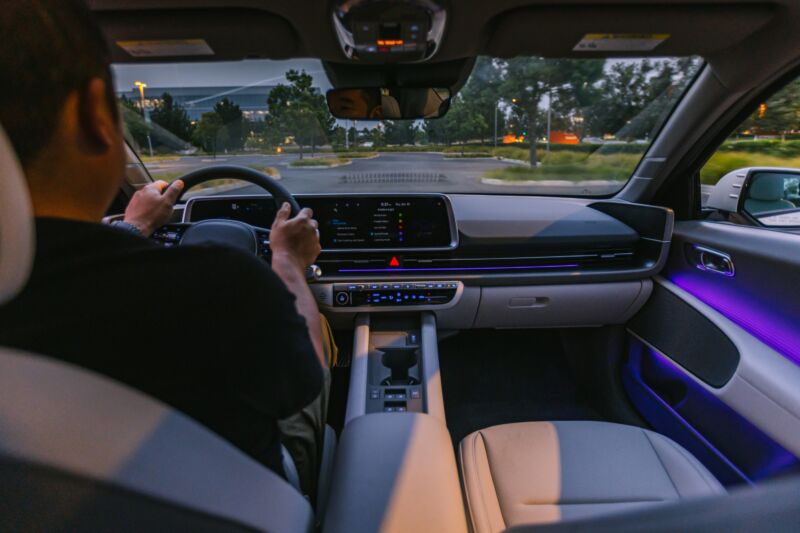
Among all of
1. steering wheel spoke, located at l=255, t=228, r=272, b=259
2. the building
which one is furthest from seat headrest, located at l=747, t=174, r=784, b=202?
the building

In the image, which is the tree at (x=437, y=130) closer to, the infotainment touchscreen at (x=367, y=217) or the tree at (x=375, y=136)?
the tree at (x=375, y=136)

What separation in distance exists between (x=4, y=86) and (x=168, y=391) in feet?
1.56

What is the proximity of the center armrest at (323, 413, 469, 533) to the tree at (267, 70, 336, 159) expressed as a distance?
1.77 meters

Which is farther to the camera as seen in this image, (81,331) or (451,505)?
(451,505)

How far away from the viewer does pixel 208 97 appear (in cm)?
273

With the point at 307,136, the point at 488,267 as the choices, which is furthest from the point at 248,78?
the point at 488,267

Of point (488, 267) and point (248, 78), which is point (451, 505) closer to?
point (488, 267)

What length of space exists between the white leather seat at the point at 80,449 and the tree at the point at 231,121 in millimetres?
2416

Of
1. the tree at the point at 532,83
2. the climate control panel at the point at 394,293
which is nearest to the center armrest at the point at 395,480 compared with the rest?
the climate control panel at the point at 394,293

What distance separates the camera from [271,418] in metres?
0.89

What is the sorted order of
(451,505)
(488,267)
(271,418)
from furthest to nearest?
(488,267) < (451,505) < (271,418)

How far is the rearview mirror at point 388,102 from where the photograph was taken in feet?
8.06

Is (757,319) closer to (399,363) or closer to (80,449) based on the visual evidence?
(399,363)

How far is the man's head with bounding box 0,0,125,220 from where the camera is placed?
0.66m
